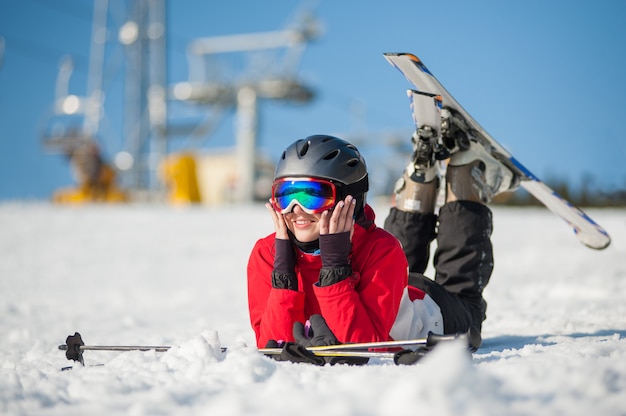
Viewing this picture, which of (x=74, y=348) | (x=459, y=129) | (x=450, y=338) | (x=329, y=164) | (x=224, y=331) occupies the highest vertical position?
(x=459, y=129)

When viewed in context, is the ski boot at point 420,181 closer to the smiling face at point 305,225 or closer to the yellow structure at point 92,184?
the smiling face at point 305,225

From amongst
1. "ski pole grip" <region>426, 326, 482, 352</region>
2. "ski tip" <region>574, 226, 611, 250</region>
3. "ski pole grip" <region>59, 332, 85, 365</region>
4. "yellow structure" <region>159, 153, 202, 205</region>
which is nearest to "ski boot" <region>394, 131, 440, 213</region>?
"ski tip" <region>574, 226, 611, 250</region>

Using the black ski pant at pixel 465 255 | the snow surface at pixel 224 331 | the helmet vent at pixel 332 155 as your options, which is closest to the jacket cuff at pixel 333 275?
the snow surface at pixel 224 331

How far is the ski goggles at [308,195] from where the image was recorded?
2.88 meters

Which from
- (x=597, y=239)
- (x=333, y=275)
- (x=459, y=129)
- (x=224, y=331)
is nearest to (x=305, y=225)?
(x=333, y=275)

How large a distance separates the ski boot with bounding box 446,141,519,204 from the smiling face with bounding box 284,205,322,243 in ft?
4.39

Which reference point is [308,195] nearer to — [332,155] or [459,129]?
[332,155]

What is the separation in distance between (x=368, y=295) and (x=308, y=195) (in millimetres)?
518

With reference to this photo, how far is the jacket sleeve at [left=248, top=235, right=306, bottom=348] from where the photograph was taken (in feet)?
9.39

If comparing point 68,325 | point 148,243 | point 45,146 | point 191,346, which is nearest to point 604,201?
point 148,243

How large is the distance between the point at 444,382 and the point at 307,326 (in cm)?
148

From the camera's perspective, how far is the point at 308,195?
289 centimetres

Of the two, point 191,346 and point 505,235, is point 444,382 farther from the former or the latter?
point 505,235

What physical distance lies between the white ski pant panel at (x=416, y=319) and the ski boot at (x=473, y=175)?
78cm
